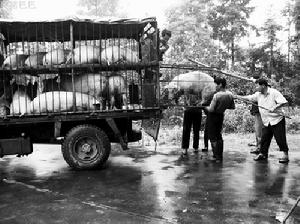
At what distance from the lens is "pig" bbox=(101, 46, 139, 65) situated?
6723 mm

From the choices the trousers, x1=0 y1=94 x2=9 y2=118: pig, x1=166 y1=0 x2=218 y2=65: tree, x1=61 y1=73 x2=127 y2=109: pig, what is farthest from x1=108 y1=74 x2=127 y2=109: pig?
x1=166 y1=0 x2=218 y2=65: tree

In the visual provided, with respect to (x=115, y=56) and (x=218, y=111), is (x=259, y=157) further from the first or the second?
(x=115, y=56)

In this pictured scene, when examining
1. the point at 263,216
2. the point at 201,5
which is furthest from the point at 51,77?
the point at 201,5

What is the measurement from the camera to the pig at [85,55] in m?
6.65

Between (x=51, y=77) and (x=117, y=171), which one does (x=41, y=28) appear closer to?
(x=51, y=77)

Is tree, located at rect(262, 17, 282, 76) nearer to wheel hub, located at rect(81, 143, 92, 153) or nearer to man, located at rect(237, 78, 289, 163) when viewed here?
man, located at rect(237, 78, 289, 163)

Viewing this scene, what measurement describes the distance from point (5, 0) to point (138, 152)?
1456 cm

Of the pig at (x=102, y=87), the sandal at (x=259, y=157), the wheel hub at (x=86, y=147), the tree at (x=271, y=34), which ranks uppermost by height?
the tree at (x=271, y=34)

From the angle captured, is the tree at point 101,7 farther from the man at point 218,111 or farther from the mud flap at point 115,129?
the mud flap at point 115,129

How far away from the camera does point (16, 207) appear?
4656 millimetres

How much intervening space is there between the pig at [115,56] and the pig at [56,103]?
2.80 ft

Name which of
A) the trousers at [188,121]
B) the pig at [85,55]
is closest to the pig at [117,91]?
the pig at [85,55]

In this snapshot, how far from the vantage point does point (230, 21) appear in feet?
80.8

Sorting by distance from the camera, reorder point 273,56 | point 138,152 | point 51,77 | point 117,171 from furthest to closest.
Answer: point 273,56 < point 138,152 < point 51,77 < point 117,171
